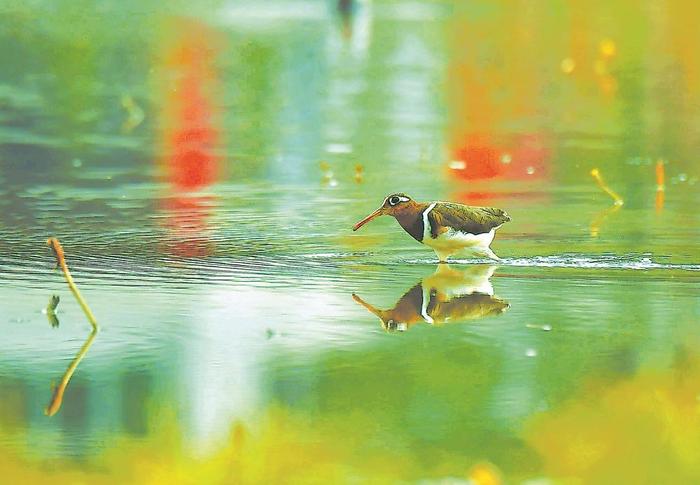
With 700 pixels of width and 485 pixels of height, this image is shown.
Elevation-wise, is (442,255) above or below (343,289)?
above

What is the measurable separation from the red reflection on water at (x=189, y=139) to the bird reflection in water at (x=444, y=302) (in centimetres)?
195

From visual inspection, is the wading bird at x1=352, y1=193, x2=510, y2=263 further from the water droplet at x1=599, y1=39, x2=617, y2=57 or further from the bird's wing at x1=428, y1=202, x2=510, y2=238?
the water droplet at x1=599, y1=39, x2=617, y2=57

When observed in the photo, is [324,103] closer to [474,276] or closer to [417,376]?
[474,276]

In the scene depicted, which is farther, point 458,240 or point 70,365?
point 458,240

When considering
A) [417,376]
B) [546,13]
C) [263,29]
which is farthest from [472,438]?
[546,13]

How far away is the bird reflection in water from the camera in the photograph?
10492 millimetres

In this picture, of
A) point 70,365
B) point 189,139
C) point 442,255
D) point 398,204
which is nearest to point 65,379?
point 70,365

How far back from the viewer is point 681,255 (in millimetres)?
12719

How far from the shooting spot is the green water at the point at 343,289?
804 centimetres

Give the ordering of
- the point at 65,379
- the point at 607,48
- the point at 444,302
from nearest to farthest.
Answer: the point at 65,379 → the point at 444,302 → the point at 607,48

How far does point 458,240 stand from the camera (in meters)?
11.8

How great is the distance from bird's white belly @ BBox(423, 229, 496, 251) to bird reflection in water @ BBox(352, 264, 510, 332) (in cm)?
19

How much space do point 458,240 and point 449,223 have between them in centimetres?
A: 14

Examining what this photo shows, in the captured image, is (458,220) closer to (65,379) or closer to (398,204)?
(398,204)
